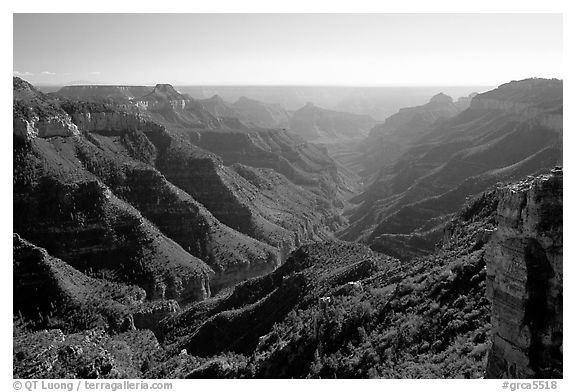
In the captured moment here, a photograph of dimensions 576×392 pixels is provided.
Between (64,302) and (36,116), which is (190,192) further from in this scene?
(64,302)

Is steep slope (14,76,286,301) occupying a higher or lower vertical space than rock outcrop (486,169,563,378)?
lower

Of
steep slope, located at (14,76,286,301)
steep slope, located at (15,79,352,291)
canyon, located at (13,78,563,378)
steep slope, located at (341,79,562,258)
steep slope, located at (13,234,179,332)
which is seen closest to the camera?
canyon, located at (13,78,563,378)

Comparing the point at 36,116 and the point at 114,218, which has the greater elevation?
the point at 36,116

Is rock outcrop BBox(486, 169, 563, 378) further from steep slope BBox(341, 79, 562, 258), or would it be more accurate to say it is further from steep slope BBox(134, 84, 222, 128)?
steep slope BBox(134, 84, 222, 128)

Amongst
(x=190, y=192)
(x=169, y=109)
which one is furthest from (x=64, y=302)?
(x=169, y=109)

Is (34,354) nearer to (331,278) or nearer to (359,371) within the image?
(331,278)

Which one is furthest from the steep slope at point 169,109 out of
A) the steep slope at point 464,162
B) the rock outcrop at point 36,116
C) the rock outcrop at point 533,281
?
the rock outcrop at point 533,281

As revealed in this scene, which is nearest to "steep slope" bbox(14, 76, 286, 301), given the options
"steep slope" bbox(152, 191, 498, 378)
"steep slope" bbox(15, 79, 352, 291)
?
"steep slope" bbox(15, 79, 352, 291)
